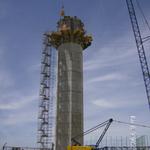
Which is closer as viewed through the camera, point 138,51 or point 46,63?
point 138,51

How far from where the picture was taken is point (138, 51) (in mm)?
74312

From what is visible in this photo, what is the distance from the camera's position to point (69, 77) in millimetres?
62875

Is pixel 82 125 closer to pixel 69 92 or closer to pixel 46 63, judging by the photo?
pixel 69 92

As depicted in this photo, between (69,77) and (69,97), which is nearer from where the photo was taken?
(69,97)

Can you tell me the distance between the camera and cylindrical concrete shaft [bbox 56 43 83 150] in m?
60.0

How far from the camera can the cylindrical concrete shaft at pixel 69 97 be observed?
60031 mm

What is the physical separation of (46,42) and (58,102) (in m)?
25.1

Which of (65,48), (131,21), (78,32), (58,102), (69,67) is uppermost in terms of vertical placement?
(131,21)

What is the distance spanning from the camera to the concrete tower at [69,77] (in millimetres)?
60188

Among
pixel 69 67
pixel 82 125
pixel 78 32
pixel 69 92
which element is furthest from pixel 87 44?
pixel 82 125

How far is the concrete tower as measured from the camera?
60.2 meters

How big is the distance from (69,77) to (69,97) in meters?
4.52

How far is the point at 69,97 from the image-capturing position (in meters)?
61.2

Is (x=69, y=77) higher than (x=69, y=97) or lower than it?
higher
